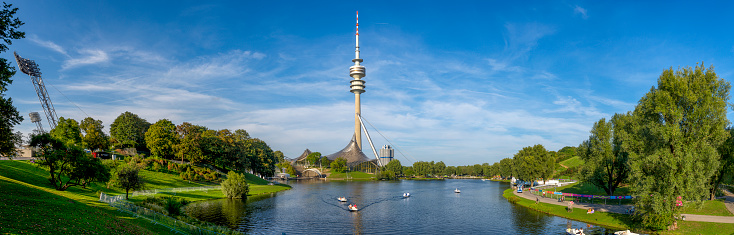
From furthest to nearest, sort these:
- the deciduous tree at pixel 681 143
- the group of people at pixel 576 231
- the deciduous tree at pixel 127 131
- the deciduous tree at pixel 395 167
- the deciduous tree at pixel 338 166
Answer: the deciduous tree at pixel 338 166, the deciduous tree at pixel 395 167, the deciduous tree at pixel 127 131, the group of people at pixel 576 231, the deciduous tree at pixel 681 143

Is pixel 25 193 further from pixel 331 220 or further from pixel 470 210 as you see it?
pixel 470 210

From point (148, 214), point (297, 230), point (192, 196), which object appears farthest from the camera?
point (192, 196)

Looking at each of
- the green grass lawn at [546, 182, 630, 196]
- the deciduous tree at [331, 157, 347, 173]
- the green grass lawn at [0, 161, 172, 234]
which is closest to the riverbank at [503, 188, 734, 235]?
the green grass lawn at [546, 182, 630, 196]

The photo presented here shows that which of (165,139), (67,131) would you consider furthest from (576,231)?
(67,131)

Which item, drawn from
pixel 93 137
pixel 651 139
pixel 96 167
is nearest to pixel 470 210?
pixel 651 139

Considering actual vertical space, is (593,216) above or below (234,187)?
below

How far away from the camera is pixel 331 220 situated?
45.1m

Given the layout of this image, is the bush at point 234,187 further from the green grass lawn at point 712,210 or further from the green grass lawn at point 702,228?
the green grass lawn at point 712,210

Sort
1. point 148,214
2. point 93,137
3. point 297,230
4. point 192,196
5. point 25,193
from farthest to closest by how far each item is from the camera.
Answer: point 93,137 → point 192,196 → point 297,230 → point 148,214 → point 25,193

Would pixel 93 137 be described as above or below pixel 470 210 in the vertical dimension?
above

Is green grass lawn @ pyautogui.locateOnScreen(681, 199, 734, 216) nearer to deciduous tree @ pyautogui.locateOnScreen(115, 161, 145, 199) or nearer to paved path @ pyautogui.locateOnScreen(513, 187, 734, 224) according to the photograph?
paved path @ pyautogui.locateOnScreen(513, 187, 734, 224)

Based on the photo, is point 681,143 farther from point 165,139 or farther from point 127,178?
point 165,139

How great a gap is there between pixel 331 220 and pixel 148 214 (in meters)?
20.3

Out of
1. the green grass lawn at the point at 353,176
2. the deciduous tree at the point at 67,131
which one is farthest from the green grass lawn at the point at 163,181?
the green grass lawn at the point at 353,176
